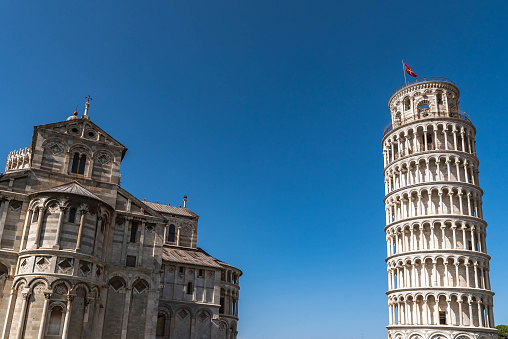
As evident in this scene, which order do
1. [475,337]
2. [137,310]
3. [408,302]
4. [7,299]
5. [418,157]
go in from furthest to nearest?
1. [418,157]
2. [408,302]
3. [475,337]
4. [137,310]
5. [7,299]

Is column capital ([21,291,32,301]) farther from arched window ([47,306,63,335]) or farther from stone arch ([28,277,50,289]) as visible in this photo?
arched window ([47,306,63,335])

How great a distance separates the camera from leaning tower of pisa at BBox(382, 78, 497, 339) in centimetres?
4894

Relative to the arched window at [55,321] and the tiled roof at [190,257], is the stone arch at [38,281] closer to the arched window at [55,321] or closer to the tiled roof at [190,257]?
the arched window at [55,321]

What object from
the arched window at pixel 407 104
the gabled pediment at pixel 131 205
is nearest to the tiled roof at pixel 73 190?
the gabled pediment at pixel 131 205

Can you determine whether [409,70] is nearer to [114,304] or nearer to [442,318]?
[442,318]

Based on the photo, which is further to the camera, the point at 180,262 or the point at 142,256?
the point at 180,262

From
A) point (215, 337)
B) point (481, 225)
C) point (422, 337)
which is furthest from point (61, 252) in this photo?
point (481, 225)

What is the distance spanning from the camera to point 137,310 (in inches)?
1464

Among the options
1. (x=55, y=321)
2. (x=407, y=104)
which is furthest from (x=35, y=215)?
(x=407, y=104)

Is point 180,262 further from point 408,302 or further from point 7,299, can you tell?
point 408,302

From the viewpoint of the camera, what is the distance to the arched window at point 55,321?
1270 inches

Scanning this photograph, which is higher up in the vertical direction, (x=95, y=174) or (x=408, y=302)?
(x=95, y=174)

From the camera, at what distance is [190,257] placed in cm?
5734

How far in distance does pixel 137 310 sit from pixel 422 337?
29.5 meters
